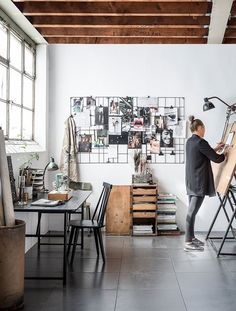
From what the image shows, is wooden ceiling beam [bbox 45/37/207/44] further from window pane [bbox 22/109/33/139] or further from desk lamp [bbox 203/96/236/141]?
window pane [bbox 22/109/33/139]

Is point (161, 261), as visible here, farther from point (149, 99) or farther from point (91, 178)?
point (149, 99)

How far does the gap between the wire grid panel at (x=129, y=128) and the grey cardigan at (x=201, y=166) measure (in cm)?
121

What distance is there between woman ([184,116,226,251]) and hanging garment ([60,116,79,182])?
6.14ft

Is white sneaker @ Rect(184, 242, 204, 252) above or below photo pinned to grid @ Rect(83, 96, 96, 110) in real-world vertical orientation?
below

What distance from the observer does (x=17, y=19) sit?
524cm

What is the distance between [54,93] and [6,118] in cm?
161

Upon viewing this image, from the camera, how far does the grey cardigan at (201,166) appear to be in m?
5.13

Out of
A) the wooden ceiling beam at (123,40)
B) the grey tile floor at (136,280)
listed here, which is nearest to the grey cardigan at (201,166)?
the grey tile floor at (136,280)

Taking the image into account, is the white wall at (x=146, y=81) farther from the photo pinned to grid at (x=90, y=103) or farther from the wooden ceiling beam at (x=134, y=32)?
the wooden ceiling beam at (x=134, y=32)

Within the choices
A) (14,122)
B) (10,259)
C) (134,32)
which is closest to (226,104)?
(134,32)

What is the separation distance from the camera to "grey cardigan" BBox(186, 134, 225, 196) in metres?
5.13

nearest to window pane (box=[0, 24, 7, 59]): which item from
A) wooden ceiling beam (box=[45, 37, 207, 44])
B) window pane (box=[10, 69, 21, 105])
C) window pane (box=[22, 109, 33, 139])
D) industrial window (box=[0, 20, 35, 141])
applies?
industrial window (box=[0, 20, 35, 141])

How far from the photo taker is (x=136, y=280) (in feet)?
13.4

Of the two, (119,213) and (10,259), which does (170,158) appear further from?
(10,259)
